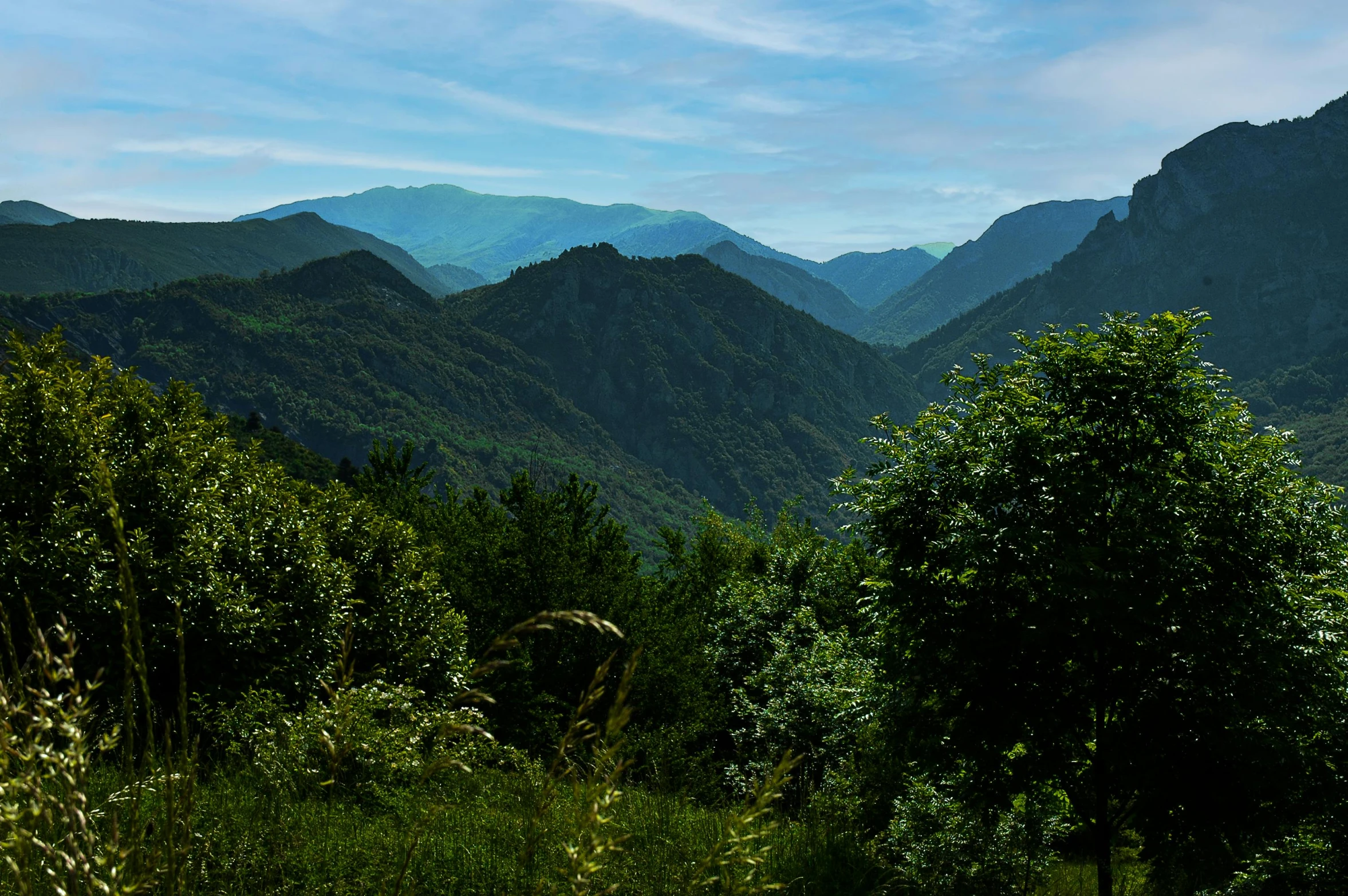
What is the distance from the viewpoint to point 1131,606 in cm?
1040

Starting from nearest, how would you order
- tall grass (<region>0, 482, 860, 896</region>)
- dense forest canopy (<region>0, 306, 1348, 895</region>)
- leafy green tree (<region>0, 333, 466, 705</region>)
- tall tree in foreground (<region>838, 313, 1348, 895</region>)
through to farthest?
tall grass (<region>0, 482, 860, 896</region>)
dense forest canopy (<region>0, 306, 1348, 895</region>)
tall tree in foreground (<region>838, 313, 1348, 895</region>)
leafy green tree (<region>0, 333, 466, 705</region>)

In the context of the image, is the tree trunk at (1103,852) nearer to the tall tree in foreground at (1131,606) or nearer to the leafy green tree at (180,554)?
the tall tree in foreground at (1131,606)

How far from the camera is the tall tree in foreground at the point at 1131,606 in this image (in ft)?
35.7

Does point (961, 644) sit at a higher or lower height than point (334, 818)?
higher

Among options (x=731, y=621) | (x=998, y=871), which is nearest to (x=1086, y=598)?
(x=998, y=871)

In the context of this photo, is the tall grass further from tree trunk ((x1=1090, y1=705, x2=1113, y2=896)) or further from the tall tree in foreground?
tree trunk ((x1=1090, y1=705, x2=1113, y2=896))

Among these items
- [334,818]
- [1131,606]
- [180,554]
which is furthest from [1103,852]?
[180,554]

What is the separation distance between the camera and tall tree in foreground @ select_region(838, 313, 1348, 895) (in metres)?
10.9

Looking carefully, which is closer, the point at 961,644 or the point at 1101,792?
the point at 961,644

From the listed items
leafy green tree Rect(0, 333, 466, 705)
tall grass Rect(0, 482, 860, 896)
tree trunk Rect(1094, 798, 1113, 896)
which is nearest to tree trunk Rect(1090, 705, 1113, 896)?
tree trunk Rect(1094, 798, 1113, 896)

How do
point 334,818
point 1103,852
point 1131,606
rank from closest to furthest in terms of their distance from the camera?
1. point 334,818
2. point 1131,606
3. point 1103,852

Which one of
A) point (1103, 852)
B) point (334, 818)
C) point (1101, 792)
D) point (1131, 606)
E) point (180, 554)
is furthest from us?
point (180, 554)

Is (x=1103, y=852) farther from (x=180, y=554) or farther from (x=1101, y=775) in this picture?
(x=180, y=554)

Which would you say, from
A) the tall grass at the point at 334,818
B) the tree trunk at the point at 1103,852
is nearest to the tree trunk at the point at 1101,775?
the tree trunk at the point at 1103,852
